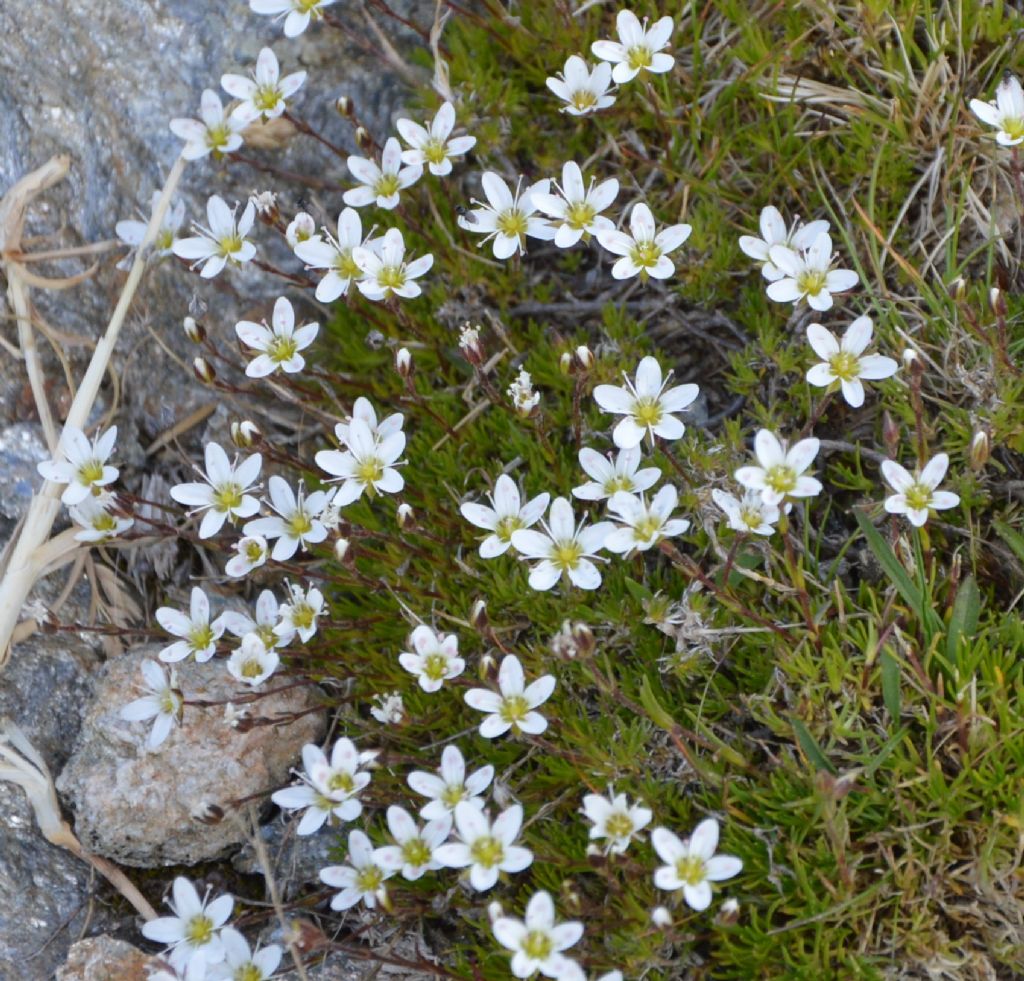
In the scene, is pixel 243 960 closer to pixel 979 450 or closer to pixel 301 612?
pixel 301 612

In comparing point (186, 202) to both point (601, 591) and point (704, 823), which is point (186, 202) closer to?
point (601, 591)

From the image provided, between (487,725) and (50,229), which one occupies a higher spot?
(50,229)

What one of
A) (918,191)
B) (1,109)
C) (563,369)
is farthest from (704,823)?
(1,109)

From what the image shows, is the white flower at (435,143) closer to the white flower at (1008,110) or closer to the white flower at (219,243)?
the white flower at (219,243)

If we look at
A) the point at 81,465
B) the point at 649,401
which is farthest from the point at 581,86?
the point at 81,465

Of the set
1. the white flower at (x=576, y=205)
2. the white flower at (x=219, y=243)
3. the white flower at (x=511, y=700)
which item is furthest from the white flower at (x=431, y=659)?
the white flower at (x=219, y=243)

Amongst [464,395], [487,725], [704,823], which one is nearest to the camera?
[704,823]

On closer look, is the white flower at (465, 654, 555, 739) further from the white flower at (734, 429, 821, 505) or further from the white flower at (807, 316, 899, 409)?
the white flower at (807, 316, 899, 409)

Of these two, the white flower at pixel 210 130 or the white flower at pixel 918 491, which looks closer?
the white flower at pixel 918 491
